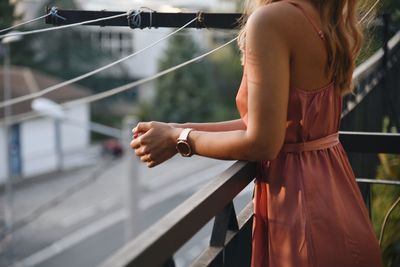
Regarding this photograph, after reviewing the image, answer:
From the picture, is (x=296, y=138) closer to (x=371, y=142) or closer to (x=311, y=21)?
(x=311, y=21)

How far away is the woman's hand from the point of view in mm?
1641

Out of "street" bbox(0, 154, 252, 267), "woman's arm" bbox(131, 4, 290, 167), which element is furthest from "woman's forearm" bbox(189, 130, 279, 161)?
"street" bbox(0, 154, 252, 267)

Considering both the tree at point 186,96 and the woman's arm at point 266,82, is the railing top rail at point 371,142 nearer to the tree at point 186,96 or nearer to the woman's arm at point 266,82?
the woman's arm at point 266,82

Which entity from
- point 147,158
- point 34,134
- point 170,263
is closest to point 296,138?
point 147,158

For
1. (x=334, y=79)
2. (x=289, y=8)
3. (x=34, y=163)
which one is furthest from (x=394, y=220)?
(x=34, y=163)

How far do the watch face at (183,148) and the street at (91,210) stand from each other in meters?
15.9

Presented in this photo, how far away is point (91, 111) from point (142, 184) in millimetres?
9711

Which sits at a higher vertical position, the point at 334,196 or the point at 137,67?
the point at 334,196

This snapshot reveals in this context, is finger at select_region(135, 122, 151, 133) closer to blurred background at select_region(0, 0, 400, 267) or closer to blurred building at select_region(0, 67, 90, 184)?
blurred background at select_region(0, 0, 400, 267)

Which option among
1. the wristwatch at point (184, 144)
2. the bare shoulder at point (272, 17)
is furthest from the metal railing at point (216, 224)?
the bare shoulder at point (272, 17)

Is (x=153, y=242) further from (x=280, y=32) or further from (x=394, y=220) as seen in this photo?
(x=394, y=220)

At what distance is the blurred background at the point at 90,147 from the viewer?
806 inches

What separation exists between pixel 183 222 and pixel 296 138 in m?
0.45

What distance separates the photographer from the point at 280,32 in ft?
4.58
